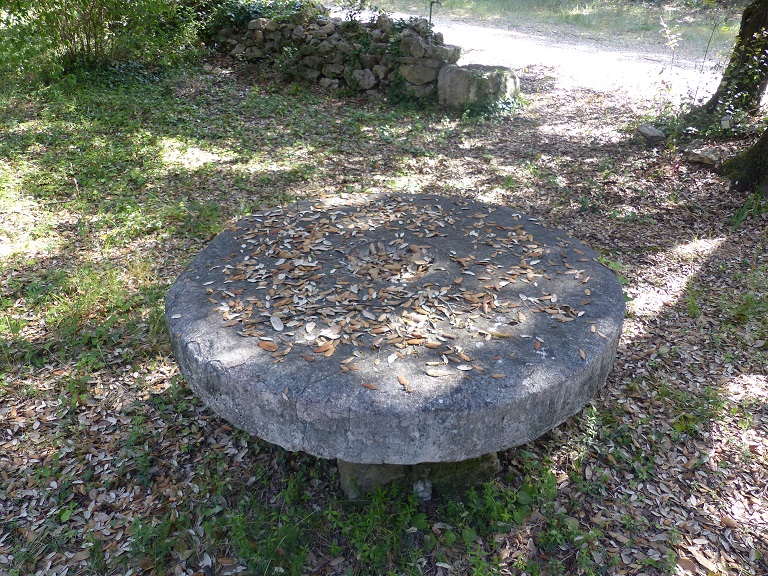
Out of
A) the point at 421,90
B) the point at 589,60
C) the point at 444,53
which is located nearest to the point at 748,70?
the point at 444,53

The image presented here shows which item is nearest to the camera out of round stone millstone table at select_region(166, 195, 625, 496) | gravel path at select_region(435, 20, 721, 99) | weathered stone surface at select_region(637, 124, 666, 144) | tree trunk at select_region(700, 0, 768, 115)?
round stone millstone table at select_region(166, 195, 625, 496)

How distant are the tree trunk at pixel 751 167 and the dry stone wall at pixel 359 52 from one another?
4.16 metres

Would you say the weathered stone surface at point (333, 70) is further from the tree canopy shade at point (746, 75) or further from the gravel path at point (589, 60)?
the tree canopy shade at point (746, 75)

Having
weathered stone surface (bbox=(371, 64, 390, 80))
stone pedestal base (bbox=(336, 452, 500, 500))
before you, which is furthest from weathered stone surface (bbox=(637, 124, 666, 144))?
stone pedestal base (bbox=(336, 452, 500, 500))

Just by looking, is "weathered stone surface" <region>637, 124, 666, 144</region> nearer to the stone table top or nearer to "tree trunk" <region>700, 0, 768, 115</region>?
"tree trunk" <region>700, 0, 768, 115</region>

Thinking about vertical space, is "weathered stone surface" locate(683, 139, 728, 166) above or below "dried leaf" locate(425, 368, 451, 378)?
below

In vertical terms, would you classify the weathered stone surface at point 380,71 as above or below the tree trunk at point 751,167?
above

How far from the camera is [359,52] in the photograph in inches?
343

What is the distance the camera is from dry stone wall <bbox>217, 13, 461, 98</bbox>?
833 cm

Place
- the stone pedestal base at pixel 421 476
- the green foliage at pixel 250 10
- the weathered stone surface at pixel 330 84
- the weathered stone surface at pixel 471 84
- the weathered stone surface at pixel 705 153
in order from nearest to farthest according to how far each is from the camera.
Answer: the stone pedestal base at pixel 421 476
the weathered stone surface at pixel 705 153
the weathered stone surface at pixel 471 84
the weathered stone surface at pixel 330 84
the green foliage at pixel 250 10

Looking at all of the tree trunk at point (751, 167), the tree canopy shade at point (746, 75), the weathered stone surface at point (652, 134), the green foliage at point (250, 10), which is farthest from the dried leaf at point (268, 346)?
the green foliage at point (250, 10)

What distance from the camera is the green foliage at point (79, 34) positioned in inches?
273

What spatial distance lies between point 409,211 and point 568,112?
18.9ft

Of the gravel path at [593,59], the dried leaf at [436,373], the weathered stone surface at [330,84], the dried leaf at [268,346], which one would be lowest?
the gravel path at [593,59]
